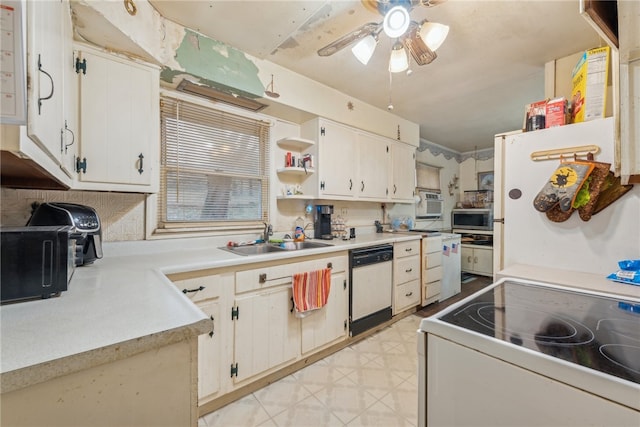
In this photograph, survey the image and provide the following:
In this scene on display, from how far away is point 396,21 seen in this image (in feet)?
4.49

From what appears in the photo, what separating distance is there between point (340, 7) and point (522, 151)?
1.42 metres

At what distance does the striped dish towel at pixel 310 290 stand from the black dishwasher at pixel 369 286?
0.34 metres

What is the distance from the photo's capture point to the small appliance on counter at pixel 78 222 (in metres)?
1.20

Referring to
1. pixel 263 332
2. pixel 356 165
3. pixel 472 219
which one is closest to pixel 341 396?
pixel 263 332

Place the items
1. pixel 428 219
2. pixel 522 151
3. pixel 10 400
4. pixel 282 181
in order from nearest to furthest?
pixel 10 400 < pixel 522 151 < pixel 282 181 < pixel 428 219

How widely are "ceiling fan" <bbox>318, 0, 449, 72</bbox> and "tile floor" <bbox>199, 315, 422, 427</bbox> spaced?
2.16 metres

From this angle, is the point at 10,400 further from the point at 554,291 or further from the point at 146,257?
the point at 554,291

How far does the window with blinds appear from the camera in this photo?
1992mm

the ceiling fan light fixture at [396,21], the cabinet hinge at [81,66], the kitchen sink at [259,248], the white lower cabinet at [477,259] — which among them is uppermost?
the ceiling fan light fixture at [396,21]

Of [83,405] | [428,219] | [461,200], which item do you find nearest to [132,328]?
[83,405]

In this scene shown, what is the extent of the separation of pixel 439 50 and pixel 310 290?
2.11m

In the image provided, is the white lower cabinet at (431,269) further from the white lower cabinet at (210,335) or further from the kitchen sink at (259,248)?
the white lower cabinet at (210,335)

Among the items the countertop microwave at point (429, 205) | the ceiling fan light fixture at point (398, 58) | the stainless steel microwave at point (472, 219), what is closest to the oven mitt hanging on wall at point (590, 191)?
the ceiling fan light fixture at point (398, 58)

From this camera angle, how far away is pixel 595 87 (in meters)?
1.44
